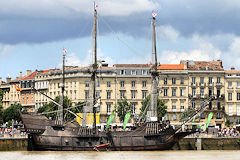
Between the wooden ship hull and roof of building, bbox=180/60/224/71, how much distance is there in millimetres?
56785

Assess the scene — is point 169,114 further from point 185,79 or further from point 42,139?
point 42,139

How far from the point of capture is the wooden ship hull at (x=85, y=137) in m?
84.1

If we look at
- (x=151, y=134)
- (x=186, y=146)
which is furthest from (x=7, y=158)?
(x=186, y=146)

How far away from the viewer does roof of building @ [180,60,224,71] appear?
140m

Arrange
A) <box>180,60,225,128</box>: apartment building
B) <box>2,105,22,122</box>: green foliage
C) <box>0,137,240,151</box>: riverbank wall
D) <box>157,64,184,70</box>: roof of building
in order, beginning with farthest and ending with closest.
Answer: <box>2,105,22,122</box>: green foliage → <box>157,64,184,70</box>: roof of building → <box>180,60,225,128</box>: apartment building → <box>0,137,240,151</box>: riverbank wall

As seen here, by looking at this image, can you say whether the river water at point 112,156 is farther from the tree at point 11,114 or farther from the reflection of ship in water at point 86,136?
the tree at point 11,114

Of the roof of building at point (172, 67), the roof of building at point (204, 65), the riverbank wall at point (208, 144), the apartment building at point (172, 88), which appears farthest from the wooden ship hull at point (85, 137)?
the roof of building at point (204, 65)

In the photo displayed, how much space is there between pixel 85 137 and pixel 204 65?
63.2 meters

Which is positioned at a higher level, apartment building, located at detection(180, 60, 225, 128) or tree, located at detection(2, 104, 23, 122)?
apartment building, located at detection(180, 60, 225, 128)

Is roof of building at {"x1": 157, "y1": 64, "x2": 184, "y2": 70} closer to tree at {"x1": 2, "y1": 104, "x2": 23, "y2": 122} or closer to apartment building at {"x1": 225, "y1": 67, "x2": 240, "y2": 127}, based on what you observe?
apartment building at {"x1": 225, "y1": 67, "x2": 240, "y2": 127}

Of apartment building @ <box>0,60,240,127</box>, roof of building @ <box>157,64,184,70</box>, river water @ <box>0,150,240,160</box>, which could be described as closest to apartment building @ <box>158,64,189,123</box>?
apartment building @ <box>0,60,240,127</box>

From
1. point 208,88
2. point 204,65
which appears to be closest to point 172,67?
point 204,65

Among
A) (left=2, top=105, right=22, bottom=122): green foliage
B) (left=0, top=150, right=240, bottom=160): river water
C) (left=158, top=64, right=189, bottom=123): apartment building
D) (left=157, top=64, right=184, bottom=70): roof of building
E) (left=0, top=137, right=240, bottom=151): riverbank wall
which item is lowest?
(left=0, top=150, right=240, bottom=160): river water

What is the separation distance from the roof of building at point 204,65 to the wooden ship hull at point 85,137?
56785 millimetres
